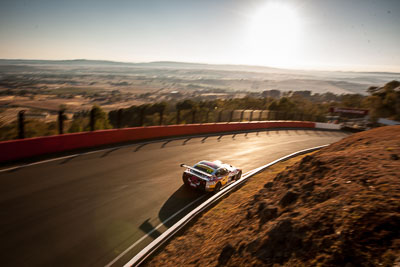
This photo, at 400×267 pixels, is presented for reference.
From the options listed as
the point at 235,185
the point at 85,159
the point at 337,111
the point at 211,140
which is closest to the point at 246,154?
the point at 211,140

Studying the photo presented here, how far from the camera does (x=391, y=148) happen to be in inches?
247

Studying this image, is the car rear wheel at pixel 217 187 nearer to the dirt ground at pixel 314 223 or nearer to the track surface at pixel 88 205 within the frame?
the track surface at pixel 88 205

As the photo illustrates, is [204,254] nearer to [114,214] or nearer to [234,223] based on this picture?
[234,223]

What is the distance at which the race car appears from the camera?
9156 millimetres

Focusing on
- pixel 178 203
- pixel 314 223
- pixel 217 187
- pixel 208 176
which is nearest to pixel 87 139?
pixel 178 203

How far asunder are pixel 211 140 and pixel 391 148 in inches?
522

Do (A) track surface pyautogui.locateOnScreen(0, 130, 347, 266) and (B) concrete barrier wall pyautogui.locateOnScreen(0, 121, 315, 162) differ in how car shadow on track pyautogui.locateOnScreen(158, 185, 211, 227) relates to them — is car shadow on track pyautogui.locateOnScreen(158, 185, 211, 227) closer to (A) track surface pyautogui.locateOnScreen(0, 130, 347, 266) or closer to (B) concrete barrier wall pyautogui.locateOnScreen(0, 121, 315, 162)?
(A) track surface pyautogui.locateOnScreen(0, 130, 347, 266)

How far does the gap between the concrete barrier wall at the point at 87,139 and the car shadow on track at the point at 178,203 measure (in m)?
6.76

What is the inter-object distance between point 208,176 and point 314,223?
218 inches

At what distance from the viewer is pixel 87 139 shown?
44.3 ft

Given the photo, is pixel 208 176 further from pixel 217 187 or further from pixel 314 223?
pixel 314 223

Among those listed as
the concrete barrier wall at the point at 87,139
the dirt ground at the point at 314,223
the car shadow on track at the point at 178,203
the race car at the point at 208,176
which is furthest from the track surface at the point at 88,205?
the dirt ground at the point at 314,223

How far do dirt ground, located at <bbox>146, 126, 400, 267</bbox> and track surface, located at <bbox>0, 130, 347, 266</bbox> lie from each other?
1468 millimetres

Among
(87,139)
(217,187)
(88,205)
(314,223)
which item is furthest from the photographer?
(87,139)
